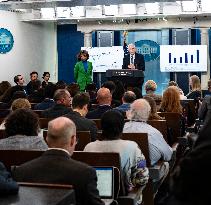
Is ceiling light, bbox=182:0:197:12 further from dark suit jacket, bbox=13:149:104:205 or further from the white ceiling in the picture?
dark suit jacket, bbox=13:149:104:205

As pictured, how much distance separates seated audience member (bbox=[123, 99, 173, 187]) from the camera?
4982 mm

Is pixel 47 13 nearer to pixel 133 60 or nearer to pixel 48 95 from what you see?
pixel 133 60

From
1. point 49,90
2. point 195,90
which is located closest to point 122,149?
point 49,90

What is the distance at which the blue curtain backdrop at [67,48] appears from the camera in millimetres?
16266

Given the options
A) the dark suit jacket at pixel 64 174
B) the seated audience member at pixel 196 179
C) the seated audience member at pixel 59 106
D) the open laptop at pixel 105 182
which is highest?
the seated audience member at pixel 196 179

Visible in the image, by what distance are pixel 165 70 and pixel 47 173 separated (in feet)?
38.3

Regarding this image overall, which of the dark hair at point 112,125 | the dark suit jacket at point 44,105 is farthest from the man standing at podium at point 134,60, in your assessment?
the dark hair at point 112,125

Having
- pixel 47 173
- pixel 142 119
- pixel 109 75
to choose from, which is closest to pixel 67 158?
pixel 47 173

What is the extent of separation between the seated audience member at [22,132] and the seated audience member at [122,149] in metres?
0.44

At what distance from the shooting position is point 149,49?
588 inches

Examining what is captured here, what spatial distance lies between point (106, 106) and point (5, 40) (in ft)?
26.7

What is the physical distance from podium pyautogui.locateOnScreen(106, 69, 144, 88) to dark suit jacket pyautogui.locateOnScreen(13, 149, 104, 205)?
759 centimetres

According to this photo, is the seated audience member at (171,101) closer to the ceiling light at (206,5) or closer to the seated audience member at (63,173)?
the seated audience member at (63,173)

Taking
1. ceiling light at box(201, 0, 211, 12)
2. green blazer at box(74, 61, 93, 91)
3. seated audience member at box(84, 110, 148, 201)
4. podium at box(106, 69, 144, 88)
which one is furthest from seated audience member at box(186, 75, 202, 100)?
seated audience member at box(84, 110, 148, 201)
